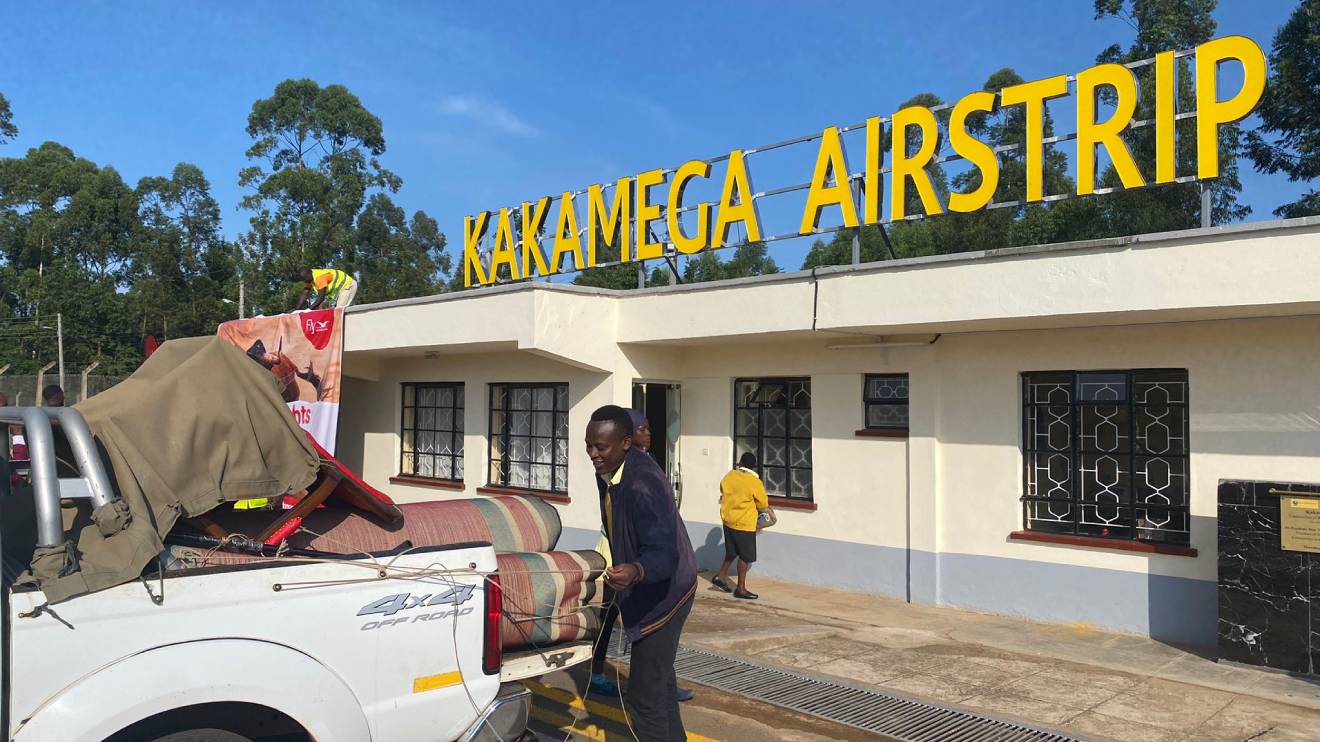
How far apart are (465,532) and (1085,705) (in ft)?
14.2

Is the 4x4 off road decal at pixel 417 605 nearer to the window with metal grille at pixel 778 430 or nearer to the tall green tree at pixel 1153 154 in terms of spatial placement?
the window with metal grille at pixel 778 430

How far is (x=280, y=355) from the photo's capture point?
13852 mm

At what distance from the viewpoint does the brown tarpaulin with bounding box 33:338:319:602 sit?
3301 mm

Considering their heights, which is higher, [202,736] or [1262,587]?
[202,736]

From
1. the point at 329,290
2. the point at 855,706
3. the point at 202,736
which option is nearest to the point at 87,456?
the point at 202,736

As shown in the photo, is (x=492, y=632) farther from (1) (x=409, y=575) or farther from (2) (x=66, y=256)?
(2) (x=66, y=256)

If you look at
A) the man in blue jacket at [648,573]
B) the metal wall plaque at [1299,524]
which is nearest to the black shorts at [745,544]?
the metal wall plaque at [1299,524]

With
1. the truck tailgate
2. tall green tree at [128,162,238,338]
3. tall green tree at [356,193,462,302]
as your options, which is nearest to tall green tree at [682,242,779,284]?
tall green tree at [356,193,462,302]

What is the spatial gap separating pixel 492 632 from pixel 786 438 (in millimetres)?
7309

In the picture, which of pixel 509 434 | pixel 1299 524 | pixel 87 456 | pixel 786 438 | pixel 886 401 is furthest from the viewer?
pixel 509 434

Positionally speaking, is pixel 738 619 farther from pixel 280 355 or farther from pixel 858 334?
pixel 280 355

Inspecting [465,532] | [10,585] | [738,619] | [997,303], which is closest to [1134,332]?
[997,303]

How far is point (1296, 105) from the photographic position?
18500 mm

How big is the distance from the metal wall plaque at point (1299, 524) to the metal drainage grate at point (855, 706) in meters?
2.65
